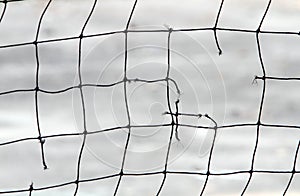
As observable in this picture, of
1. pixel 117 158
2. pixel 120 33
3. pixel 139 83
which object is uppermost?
pixel 120 33

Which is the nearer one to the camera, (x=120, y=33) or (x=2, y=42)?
(x=120, y=33)

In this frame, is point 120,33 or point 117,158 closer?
point 120,33

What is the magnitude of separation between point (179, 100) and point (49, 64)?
1.41 ft

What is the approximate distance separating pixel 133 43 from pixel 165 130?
28cm

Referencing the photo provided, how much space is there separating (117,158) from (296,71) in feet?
1.90

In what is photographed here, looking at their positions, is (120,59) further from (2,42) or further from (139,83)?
(2,42)

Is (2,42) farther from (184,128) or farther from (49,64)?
(184,128)

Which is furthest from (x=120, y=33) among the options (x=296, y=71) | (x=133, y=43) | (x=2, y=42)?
(x=296, y=71)

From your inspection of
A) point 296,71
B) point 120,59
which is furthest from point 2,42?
point 296,71

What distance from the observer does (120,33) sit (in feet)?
6.95

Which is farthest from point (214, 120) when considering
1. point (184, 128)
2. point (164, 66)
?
point (164, 66)

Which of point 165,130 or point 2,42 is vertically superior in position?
point 2,42

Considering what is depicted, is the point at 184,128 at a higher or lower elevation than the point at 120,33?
lower

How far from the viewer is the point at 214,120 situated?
221cm
